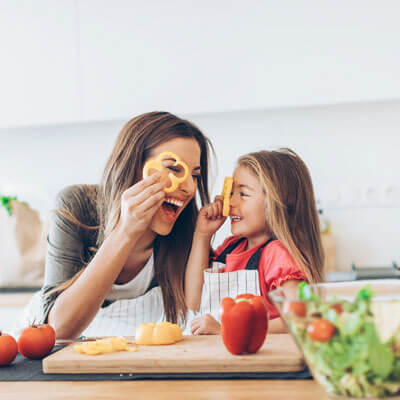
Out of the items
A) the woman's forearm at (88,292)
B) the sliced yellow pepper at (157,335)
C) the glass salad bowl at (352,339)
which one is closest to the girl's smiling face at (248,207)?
the woman's forearm at (88,292)

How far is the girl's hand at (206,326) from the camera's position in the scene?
1.22 metres

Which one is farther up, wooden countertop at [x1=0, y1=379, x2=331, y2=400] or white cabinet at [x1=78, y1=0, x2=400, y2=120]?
white cabinet at [x1=78, y1=0, x2=400, y2=120]

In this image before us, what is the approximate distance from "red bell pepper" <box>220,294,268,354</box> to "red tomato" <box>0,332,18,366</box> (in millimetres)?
400

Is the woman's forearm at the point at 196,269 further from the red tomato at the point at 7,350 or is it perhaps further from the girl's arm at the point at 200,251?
the red tomato at the point at 7,350

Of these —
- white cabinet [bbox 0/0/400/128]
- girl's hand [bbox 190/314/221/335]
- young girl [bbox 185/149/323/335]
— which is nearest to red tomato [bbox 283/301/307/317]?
Answer: girl's hand [bbox 190/314/221/335]

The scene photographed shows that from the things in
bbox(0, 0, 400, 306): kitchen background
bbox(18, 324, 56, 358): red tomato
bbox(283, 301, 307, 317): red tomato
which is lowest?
bbox(18, 324, 56, 358): red tomato

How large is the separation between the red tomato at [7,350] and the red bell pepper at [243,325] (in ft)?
1.31

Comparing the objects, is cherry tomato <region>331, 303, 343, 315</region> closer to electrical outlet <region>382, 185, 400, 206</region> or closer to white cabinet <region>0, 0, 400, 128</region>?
white cabinet <region>0, 0, 400, 128</region>

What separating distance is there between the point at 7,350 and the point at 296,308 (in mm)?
580

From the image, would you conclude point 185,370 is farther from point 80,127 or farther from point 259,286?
point 80,127

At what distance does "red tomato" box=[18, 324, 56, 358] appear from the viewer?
1.05 metres

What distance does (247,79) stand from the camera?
94.3 inches

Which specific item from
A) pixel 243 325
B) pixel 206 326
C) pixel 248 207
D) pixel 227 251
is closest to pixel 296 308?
pixel 243 325

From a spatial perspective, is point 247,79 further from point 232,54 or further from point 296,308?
point 296,308
